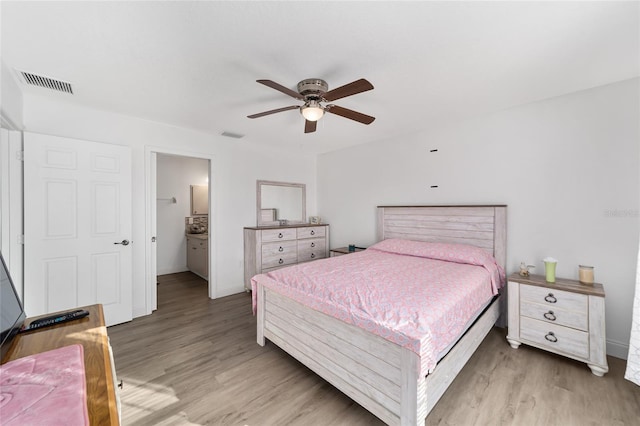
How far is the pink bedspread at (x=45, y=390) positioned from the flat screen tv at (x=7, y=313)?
24 centimetres

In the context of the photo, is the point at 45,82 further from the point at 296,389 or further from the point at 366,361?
the point at 366,361

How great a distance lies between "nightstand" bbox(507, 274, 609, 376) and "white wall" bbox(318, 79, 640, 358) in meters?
0.35

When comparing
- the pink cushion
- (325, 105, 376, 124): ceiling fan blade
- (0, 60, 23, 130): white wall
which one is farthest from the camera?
the pink cushion

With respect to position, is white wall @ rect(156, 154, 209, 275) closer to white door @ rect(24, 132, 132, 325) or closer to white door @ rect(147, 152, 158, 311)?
white door @ rect(147, 152, 158, 311)

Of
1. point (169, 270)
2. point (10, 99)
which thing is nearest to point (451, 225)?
point (10, 99)

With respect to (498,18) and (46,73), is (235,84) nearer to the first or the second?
(46,73)

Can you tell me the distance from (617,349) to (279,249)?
384 cm

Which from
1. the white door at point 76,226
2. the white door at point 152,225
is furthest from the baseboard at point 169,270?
the white door at point 76,226

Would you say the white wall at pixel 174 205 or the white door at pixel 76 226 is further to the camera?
the white wall at pixel 174 205

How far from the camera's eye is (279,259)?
4.09 m

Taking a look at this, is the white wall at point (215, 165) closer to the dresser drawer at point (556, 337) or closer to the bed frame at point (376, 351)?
the bed frame at point (376, 351)

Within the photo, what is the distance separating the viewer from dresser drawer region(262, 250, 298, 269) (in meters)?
3.94

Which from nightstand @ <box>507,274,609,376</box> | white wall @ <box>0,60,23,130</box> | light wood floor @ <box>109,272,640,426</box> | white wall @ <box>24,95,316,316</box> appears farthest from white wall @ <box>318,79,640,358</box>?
white wall @ <box>0,60,23,130</box>

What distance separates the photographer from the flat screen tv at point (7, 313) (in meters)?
1.10
